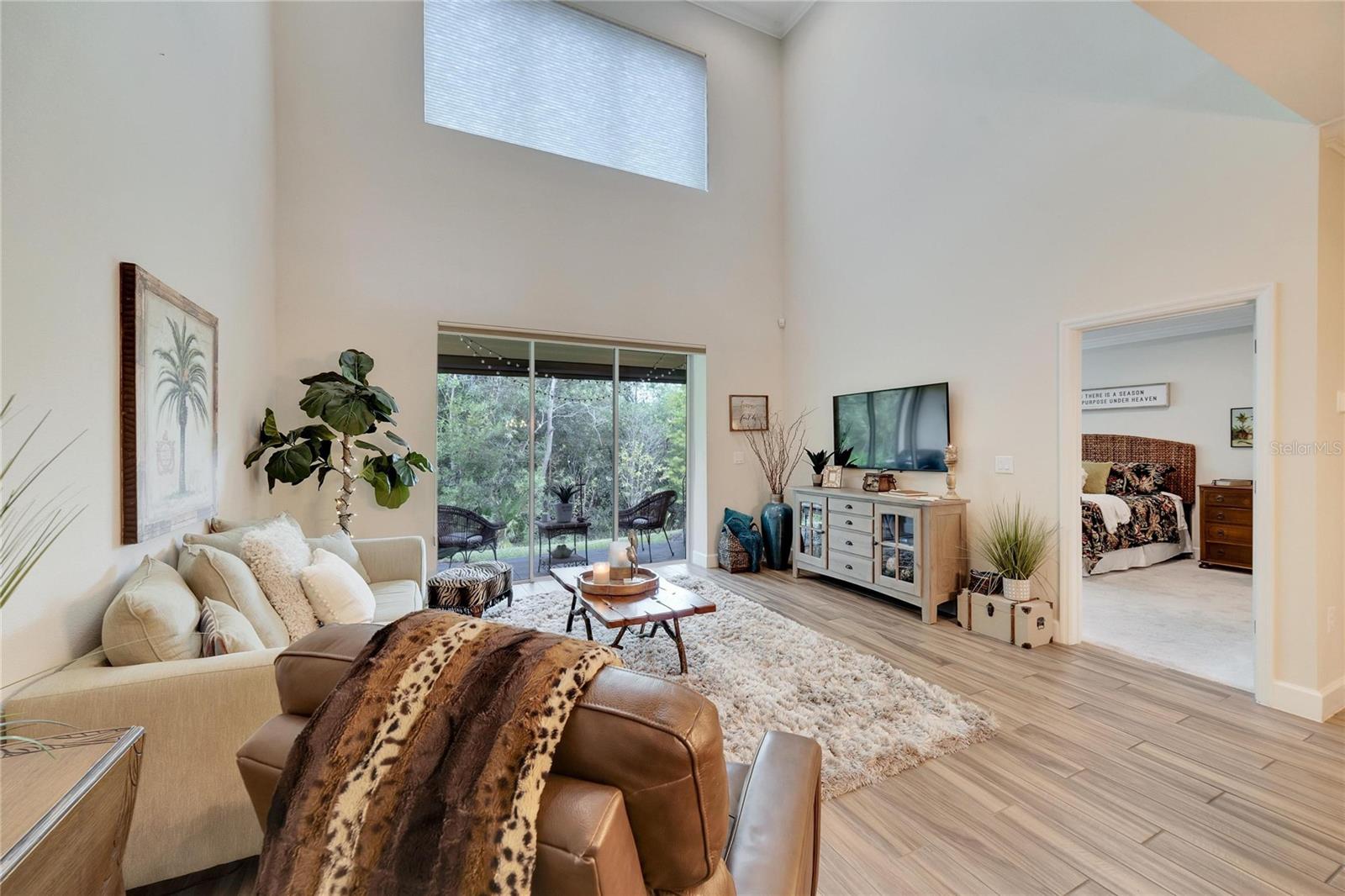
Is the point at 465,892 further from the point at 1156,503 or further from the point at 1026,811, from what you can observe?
the point at 1156,503

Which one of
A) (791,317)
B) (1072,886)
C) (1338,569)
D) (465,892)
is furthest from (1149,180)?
(465,892)

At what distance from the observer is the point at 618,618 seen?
266 cm

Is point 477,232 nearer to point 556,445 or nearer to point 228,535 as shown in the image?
point 556,445

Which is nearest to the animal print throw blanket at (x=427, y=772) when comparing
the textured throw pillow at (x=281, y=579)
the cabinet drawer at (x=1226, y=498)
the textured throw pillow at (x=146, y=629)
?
the textured throw pillow at (x=146, y=629)

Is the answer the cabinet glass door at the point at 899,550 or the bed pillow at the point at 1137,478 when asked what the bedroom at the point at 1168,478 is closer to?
the bed pillow at the point at 1137,478

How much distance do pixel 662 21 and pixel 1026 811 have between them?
6724 mm

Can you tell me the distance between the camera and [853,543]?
14.6ft

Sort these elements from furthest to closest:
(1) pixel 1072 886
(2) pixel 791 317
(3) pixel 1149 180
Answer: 1. (2) pixel 791 317
2. (3) pixel 1149 180
3. (1) pixel 1072 886

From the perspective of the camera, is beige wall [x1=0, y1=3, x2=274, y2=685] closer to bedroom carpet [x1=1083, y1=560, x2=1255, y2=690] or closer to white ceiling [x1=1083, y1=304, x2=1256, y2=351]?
bedroom carpet [x1=1083, y1=560, x2=1255, y2=690]

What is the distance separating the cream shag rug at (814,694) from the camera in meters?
2.21

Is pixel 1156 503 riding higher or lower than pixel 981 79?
lower

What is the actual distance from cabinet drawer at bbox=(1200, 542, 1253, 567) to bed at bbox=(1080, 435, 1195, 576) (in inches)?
12.9

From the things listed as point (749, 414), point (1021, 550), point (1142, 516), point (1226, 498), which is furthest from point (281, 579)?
point (1226, 498)

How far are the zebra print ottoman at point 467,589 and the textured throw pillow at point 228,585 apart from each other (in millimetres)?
1232
